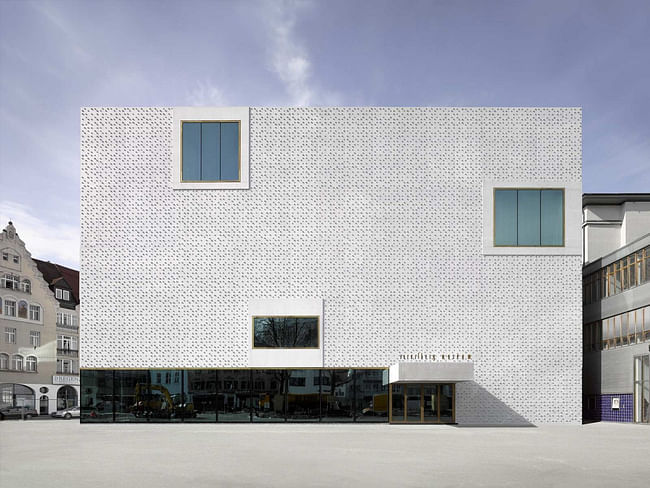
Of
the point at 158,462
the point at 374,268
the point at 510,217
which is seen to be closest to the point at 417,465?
the point at 158,462

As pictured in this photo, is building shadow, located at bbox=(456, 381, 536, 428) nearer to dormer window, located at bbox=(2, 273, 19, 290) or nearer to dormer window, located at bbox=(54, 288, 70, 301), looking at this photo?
dormer window, located at bbox=(2, 273, 19, 290)

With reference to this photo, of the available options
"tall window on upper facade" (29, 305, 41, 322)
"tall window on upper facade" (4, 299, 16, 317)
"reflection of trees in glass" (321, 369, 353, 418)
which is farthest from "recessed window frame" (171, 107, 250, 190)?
"tall window on upper facade" (29, 305, 41, 322)

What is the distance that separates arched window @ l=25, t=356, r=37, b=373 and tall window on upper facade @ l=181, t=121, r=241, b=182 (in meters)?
34.7

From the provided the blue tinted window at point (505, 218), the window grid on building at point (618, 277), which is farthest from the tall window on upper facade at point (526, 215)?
the window grid on building at point (618, 277)

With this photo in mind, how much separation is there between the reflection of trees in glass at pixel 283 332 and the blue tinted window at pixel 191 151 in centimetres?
759

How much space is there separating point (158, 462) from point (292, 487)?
16.2ft

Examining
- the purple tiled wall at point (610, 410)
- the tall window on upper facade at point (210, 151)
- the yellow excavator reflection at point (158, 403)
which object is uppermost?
the tall window on upper facade at point (210, 151)

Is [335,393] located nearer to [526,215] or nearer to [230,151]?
[526,215]

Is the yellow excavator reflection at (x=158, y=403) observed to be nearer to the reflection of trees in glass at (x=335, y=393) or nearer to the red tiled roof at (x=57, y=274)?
the reflection of trees in glass at (x=335, y=393)

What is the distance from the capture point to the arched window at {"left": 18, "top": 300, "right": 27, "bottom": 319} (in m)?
59.3

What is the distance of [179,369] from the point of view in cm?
3136

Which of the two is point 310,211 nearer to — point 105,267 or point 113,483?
point 105,267

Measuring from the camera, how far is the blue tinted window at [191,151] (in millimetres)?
32500

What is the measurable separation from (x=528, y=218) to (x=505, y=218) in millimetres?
1089
